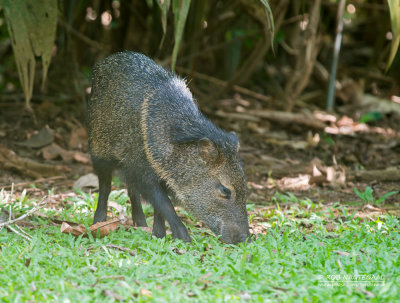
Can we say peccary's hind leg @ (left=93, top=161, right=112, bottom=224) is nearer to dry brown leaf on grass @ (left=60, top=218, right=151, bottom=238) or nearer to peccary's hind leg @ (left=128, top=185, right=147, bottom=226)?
peccary's hind leg @ (left=128, top=185, right=147, bottom=226)

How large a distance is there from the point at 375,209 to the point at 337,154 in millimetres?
1991

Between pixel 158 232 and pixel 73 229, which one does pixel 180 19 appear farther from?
pixel 73 229

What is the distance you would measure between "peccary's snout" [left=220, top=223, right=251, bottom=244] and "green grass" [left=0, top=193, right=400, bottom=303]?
7cm

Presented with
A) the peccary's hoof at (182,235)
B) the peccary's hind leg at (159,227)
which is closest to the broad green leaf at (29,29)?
the peccary's hind leg at (159,227)

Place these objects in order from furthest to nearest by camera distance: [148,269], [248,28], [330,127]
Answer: [248,28], [330,127], [148,269]

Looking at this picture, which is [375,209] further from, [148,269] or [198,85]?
[198,85]

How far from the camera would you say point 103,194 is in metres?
4.71

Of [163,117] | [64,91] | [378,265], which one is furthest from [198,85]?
[378,265]

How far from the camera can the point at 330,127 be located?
7.96 metres

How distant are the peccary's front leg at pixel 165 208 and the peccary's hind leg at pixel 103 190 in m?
0.54

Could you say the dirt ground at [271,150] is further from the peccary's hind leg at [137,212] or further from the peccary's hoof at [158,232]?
the peccary's hoof at [158,232]

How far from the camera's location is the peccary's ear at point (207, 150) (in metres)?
4.14

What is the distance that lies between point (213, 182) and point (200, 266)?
2.84 feet

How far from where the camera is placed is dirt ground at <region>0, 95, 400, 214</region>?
19.2ft
